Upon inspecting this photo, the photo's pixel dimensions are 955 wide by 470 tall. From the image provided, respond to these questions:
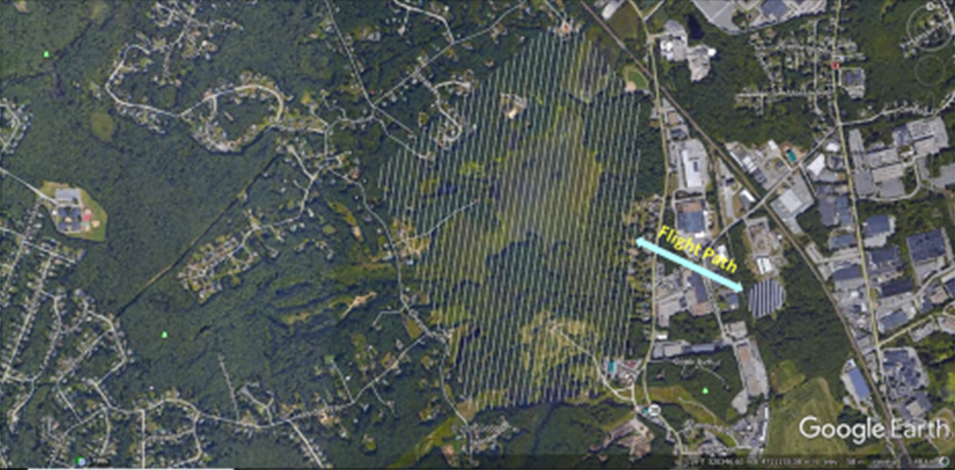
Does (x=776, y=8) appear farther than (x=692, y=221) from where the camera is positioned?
Yes

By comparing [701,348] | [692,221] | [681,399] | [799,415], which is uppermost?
[692,221]

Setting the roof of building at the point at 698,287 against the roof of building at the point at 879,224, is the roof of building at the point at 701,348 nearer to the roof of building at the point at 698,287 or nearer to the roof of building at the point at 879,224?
the roof of building at the point at 698,287

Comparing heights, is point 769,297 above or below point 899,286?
below

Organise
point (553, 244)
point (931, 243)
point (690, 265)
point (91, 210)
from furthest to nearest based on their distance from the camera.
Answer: point (91, 210) → point (690, 265) → point (553, 244) → point (931, 243)

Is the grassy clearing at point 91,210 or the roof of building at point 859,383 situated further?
the grassy clearing at point 91,210

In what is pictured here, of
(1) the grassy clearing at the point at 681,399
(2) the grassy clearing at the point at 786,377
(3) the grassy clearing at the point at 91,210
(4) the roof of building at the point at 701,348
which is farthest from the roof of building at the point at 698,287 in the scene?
(3) the grassy clearing at the point at 91,210

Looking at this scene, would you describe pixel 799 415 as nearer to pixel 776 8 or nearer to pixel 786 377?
pixel 786 377

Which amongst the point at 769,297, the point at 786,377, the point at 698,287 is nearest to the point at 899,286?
the point at 769,297
